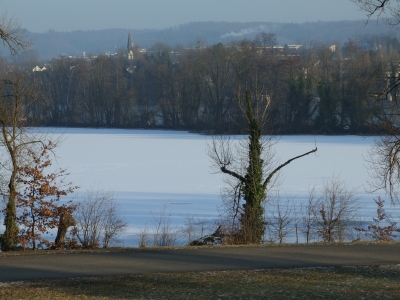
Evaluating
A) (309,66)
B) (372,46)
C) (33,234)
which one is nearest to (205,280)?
(33,234)

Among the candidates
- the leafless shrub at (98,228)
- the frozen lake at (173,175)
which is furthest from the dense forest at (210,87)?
the leafless shrub at (98,228)

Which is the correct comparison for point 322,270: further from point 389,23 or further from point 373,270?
point 389,23

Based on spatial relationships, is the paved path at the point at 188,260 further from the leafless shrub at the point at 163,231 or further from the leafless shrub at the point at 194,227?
the leafless shrub at the point at 194,227

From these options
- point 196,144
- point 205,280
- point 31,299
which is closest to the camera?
point 31,299

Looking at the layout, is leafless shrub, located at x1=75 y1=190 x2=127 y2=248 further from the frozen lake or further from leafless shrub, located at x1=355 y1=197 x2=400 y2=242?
leafless shrub, located at x1=355 y1=197 x2=400 y2=242

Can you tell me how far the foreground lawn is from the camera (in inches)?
316

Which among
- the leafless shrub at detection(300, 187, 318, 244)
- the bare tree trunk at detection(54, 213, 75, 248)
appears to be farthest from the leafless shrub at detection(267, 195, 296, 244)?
the bare tree trunk at detection(54, 213, 75, 248)

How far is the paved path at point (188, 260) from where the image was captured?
9547mm

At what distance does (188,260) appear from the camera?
10250 mm

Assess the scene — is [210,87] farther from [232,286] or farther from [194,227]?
[232,286]

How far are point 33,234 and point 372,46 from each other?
98.0m

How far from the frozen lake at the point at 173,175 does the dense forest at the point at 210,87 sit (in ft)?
43.9

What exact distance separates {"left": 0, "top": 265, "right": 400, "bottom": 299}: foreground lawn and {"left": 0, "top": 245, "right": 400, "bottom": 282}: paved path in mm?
→ 428

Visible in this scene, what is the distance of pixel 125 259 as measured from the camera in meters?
10.4
